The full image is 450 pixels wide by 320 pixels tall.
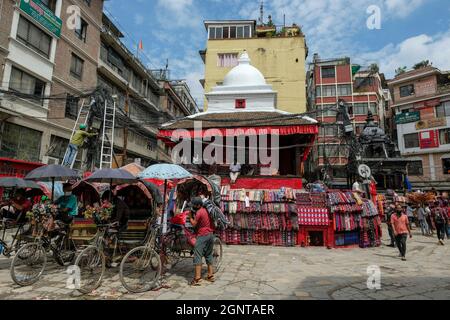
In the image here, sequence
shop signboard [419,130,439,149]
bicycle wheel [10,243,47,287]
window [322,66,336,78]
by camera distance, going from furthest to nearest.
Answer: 1. window [322,66,336,78]
2. shop signboard [419,130,439,149]
3. bicycle wheel [10,243,47,287]

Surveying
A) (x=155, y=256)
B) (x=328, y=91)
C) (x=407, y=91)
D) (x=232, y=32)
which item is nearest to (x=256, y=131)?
(x=155, y=256)

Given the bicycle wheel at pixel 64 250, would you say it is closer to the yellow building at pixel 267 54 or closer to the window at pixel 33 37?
the window at pixel 33 37

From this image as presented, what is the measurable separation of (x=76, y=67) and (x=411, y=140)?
4044 cm

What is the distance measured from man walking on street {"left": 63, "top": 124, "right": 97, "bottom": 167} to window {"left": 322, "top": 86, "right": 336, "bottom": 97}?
3610 cm

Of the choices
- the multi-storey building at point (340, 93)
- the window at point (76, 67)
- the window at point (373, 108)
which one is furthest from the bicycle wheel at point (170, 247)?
the window at point (373, 108)

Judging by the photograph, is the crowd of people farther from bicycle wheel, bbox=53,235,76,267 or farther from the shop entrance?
bicycle wheel, bbox=53,235,76,267

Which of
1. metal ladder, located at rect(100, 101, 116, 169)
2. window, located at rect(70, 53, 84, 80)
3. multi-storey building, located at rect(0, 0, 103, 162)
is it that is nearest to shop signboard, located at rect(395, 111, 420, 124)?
metal ladder, located at rect(100, 101, 116, 169)

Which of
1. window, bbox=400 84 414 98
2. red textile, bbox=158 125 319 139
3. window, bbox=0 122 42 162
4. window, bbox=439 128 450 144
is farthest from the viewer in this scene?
window, bbox=400 84 414 98

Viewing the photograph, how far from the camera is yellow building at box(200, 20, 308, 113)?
3375cm

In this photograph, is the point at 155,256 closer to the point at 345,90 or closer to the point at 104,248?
the point at 104,248

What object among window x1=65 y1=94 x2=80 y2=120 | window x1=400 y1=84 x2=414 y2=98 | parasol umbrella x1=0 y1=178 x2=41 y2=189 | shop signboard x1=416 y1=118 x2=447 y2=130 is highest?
window x1=400 y1=84 x2=414 y2=98

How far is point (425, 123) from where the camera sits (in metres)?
37.4

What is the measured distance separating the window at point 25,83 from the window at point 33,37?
81.7 inches

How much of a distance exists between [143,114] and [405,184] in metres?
29.9
